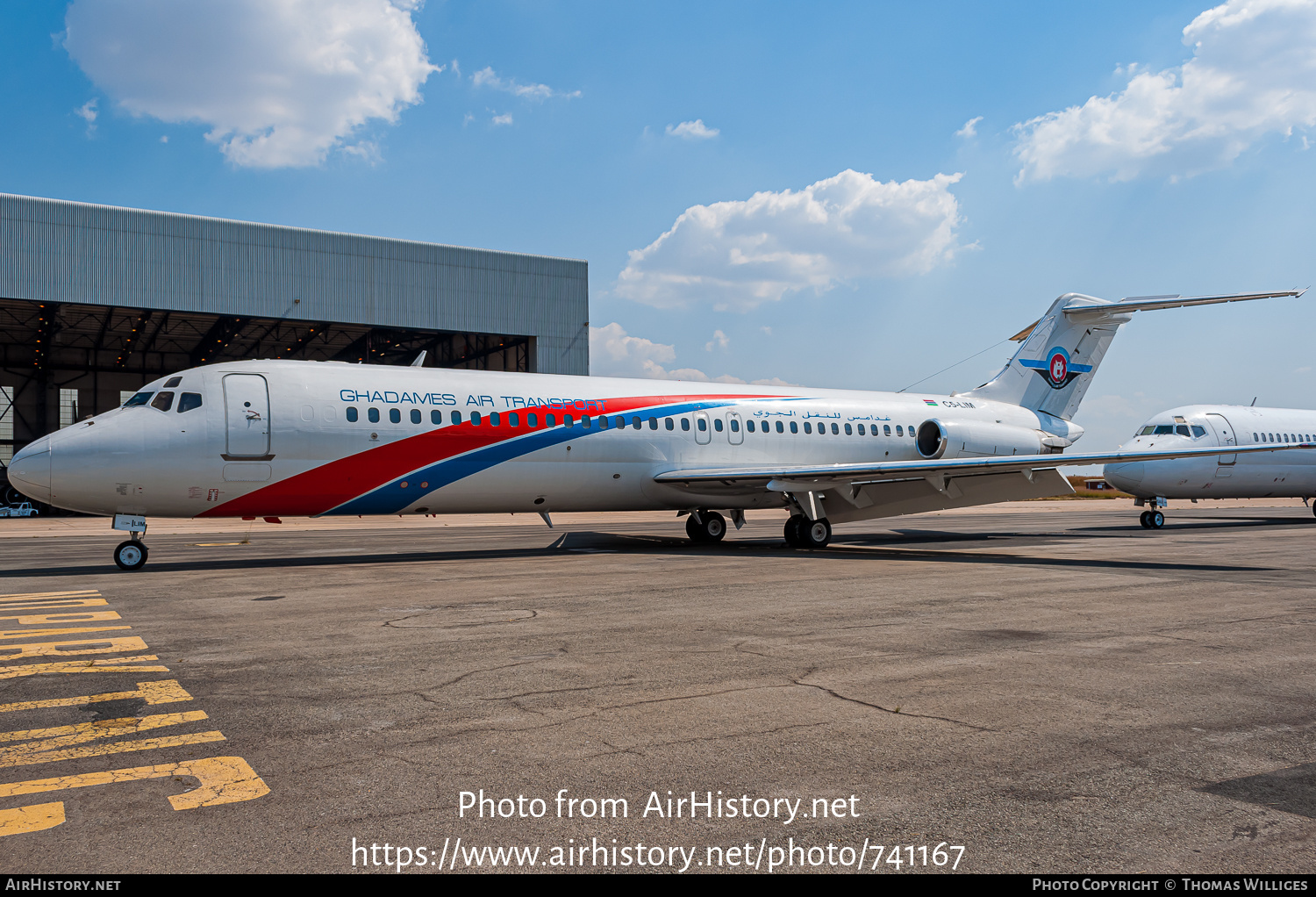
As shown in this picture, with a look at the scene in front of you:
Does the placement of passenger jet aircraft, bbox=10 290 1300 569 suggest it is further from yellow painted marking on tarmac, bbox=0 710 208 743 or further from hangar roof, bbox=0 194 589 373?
hangar roof, bbox=0 194 589 373

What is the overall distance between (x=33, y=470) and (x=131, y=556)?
1848mm

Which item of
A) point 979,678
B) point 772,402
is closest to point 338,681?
point 979,678

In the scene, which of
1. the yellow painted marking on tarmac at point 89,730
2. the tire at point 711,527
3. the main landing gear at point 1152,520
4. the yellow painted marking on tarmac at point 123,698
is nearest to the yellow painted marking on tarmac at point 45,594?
the yellow painted marking on tarmac at point 123,698

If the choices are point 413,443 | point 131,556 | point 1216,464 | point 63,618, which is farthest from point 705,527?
point 1216,464

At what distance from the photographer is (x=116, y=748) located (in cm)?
453

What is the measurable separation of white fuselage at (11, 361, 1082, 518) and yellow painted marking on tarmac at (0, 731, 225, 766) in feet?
31.9

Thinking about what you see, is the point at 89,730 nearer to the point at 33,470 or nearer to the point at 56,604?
the point at 56,604

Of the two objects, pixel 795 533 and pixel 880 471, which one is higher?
pixel 880 471

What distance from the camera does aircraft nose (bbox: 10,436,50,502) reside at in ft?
40.9

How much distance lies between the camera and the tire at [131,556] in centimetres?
1323

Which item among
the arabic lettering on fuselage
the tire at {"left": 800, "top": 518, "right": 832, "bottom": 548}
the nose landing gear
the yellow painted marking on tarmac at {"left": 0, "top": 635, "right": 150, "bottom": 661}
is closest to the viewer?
the yellow painted marking on tarmac at {"left": 0, "top": 635, "right": 150, "bottom": 661}

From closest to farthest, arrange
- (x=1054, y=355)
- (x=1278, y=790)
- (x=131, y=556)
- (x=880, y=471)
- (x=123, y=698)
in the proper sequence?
1. (x=1278, y=790)
2. (x=123, y=698)
3. (x=131, y=556)
4. (x=880, y=471)
5. (x=1054, y=355)

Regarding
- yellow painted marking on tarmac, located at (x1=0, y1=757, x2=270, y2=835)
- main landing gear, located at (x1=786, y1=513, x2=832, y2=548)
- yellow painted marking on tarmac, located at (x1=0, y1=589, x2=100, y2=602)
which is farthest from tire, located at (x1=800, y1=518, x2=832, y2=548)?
yellow painted marking on tarmac, located at (x1=0, y1=757, x2=270, y2=835)

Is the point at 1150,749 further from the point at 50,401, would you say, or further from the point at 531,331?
the point at 50,401
